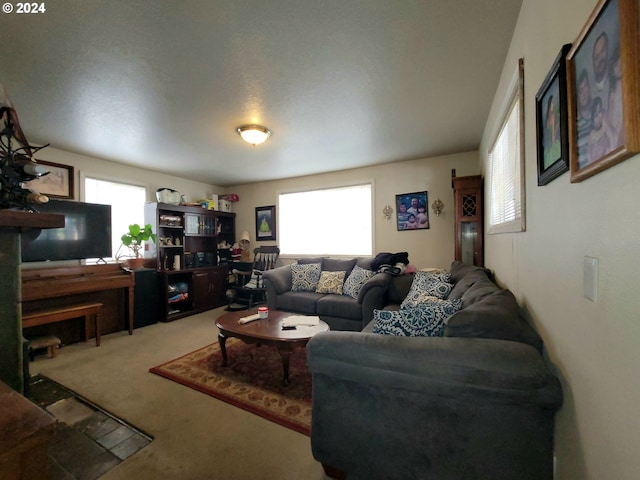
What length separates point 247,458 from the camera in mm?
1498

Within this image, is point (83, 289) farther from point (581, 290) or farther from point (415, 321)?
point (581, 290)

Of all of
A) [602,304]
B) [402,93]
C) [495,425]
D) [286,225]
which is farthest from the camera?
[286,225]

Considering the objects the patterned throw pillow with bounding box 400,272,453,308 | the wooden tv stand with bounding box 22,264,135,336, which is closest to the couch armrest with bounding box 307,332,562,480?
the patterned throw pillow with bounding box 400,272,453,308

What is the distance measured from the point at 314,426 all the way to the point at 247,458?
498 millimetres

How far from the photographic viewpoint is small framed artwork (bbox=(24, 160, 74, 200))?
10.5 ft

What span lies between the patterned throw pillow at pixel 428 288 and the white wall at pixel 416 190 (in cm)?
129

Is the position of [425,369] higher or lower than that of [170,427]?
higher

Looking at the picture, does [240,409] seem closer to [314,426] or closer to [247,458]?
[247,458]

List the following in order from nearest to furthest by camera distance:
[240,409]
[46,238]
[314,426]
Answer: [314,426] → [240,409] → [46,238]

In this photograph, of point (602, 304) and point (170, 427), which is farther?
point (170, 427)

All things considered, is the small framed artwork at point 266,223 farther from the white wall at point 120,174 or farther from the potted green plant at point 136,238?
the potted green plant at point 136,238

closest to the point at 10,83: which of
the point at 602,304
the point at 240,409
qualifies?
the point at 240,409

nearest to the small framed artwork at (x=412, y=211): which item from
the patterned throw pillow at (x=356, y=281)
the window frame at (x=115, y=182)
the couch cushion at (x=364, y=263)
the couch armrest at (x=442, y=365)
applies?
the couch cushion at (x=364, y=263)

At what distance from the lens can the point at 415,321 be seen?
1388 mm
